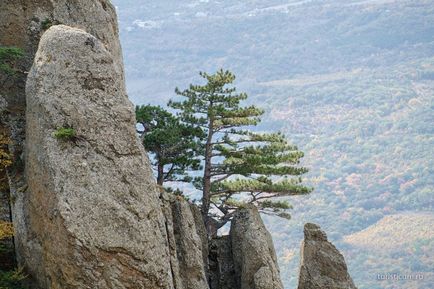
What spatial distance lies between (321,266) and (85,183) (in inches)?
424

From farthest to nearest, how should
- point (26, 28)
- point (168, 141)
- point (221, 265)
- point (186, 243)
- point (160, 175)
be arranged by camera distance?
point (160, 175) → point (168, 141) → point (221, 265) → point (186, 243) → point (26, 28)

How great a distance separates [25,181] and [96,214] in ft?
9.74

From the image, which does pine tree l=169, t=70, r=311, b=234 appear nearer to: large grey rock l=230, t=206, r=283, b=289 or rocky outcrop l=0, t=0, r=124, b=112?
large grey rock l=230, t=206, r=283, b=289

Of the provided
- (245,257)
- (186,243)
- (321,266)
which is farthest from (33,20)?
(321,266)

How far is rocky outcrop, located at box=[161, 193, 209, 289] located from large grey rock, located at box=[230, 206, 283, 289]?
1746mm

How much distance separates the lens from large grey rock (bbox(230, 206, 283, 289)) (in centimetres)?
A: 2917

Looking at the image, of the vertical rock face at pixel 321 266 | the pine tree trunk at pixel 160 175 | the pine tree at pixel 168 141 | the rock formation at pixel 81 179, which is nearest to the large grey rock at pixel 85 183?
the rock formation at pixel 81 179

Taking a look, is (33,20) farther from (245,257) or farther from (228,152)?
(228,152)

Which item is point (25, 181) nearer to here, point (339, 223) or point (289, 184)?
point (289, 184)

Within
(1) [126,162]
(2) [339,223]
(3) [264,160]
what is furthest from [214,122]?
(2) [339,223]

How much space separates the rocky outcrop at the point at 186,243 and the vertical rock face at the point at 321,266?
3697 mm

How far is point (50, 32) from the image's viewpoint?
23828 millimetres

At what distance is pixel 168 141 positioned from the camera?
3228 cm

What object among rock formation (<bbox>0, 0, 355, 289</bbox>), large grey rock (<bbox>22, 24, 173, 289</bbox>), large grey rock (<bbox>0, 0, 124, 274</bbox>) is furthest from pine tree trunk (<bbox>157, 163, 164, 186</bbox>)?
large grey rock (<bbox>22, 24, 173, 289</bbox>)
